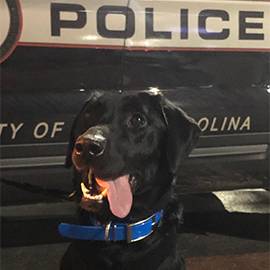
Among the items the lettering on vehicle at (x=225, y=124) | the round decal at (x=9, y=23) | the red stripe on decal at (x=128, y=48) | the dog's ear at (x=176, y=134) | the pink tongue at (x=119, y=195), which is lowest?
the lettering on vehicle at (x=225, y=124)

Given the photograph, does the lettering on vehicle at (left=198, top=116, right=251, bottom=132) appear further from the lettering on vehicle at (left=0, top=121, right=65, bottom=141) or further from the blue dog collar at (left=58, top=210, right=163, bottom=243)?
the blue dog collar at (left=58, top=210, right=163, bottom=243)

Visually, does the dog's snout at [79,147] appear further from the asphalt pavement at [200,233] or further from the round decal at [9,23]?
the asphalt pavement at [200,233]

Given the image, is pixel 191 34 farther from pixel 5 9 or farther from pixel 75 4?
pixel 5 9

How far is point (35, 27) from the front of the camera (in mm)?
3775

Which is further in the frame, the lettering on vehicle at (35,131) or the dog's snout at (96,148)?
the lettering on vehicle at (35,131)

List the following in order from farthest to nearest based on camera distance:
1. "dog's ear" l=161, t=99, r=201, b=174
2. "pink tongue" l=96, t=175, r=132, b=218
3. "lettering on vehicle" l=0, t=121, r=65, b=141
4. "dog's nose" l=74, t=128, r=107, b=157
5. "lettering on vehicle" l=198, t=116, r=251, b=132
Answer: "lettering on vehicle" l=198, t=116, r=251, b=132, "lettering on vehicle" l=0, t=121, r=65, b=141, "dog's ear" l=161, t=99, r=201, b=174, "pink tongue" l=96, t=175, r=132, b=218, "dog's nose" l=74, t=128, r=107, b=157

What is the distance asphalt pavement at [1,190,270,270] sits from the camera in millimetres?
4293

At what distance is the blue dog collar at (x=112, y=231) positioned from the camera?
2.78 meters

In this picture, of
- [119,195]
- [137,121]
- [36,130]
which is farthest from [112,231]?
[36,130]

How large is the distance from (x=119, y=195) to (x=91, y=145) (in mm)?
275

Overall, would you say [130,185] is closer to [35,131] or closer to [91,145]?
[91,145]

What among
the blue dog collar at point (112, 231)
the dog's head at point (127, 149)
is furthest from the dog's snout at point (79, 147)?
the blue dog collar at point (112, 231)

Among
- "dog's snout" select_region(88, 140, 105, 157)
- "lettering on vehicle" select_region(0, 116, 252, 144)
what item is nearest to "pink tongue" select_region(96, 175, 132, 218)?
"dog's snout" select_region(88, 140, 105, 157)

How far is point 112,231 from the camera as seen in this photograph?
278 centimetres
